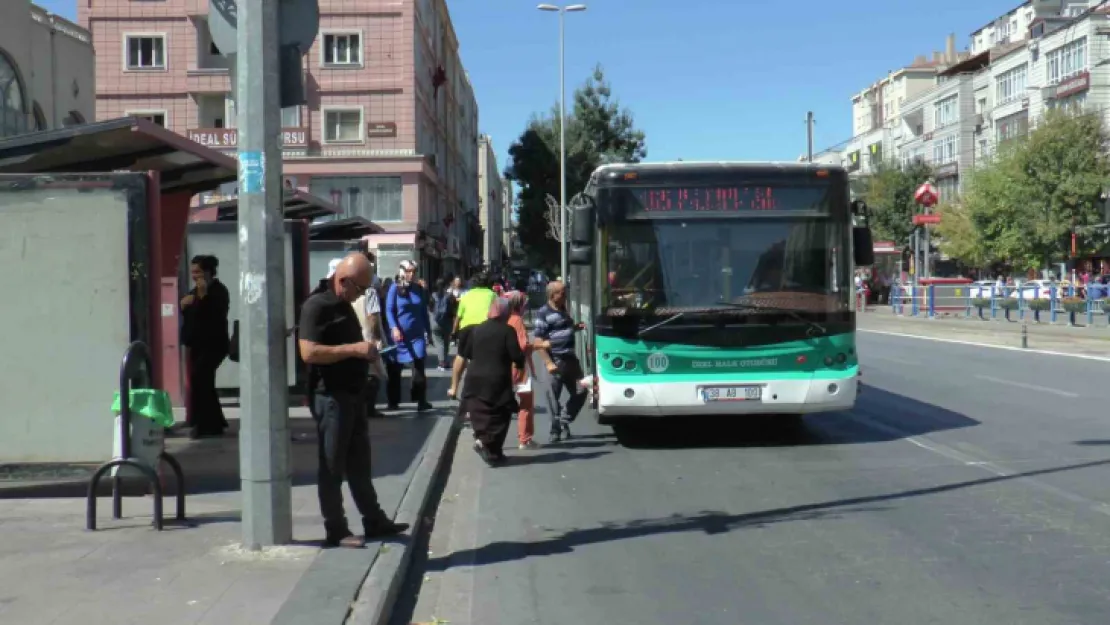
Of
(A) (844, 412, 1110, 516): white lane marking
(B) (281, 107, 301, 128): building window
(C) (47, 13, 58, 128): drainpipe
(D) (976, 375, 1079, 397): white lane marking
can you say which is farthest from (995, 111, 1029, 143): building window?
(A) (844, 412, 1110, 516): white lane marking

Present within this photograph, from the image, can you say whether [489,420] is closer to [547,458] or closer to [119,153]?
[547,458]

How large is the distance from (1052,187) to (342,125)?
32.7 m

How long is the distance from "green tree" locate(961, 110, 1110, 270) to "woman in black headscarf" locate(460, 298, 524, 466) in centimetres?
5029

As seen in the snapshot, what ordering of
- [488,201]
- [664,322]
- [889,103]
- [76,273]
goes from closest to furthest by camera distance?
[76,273] → [664,322] → [889,103] → [488,201]

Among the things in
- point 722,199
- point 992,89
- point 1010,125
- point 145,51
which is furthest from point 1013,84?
point 722,199

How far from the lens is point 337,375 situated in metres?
6.83

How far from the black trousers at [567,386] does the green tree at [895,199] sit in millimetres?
71299

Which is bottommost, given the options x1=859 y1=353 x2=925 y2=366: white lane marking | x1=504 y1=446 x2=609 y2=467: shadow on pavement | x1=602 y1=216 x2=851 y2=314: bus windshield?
x1=504 y1=446 x2=609 y2=467: shadow on pavement

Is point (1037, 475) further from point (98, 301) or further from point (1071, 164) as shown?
point (1071, 164)

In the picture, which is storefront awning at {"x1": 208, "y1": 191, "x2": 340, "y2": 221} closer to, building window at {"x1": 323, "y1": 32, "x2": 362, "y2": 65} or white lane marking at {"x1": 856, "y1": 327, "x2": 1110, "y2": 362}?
white lane marking at {"x1": 856, "y1": 327, "x2": 1110, "y2": 362}

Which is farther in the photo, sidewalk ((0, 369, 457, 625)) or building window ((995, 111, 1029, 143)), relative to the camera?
building window ((995, 111, 1029, 143))

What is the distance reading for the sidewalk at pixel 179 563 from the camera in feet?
18.3

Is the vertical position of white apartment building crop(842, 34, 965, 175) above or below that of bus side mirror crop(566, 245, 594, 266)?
above

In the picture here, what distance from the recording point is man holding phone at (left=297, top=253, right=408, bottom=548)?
675 cm
